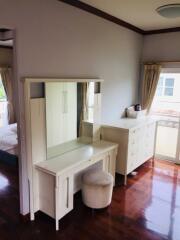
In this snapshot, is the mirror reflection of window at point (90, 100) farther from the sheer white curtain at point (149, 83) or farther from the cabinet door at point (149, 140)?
the sheer white curtain at point (149, 83)

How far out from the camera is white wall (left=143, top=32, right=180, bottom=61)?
3969 mm

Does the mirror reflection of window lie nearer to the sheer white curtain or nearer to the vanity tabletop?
the vanity tabletop

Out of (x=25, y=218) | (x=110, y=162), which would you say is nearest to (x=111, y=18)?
(x=110, y=162)

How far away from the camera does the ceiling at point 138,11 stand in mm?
2705

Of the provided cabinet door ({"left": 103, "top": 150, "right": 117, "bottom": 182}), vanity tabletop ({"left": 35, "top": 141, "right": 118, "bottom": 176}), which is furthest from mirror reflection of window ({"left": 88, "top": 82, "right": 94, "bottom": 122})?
cabinet door ({"left": 103, "top": 150, "right": 117, "bottom": 182})

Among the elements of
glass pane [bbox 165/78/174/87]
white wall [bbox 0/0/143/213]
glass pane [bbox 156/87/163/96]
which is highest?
white wall [bbox 0/0/143/213]

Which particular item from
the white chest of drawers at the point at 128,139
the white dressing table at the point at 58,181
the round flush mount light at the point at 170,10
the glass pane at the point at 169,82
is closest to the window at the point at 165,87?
the glass pane at the point at 169,82

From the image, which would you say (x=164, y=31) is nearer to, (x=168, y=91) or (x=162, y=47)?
(x=162, y=47)

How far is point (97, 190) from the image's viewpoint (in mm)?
2641

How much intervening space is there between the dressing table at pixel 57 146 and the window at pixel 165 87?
182 cm

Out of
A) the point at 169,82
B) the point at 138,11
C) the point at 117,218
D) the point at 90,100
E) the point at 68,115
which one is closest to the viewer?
the point at 117,218

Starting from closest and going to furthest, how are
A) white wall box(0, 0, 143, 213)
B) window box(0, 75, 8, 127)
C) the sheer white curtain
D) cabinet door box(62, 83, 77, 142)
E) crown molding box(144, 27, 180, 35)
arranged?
white wall box(0, 0, 143, 213) < cabinet door box(62, 83, 77, 142) < crown molding box(144, 27, 180, 35) < the sheer white curtain < window box(0, 75, 8, 127)

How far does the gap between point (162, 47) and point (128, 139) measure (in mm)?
2065

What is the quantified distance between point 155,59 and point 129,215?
299 cm
